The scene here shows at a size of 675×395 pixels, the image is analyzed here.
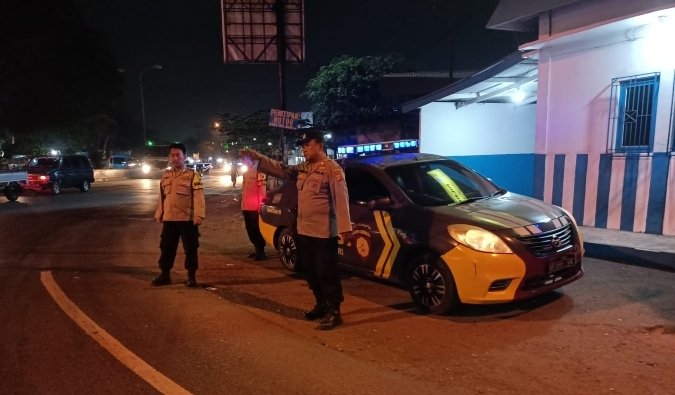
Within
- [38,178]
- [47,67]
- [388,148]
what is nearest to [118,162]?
[47,67]

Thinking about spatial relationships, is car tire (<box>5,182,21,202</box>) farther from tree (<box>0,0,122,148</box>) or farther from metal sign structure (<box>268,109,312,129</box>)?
tree (<box>0,0,122,148</box>)

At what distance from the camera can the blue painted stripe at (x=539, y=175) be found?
9.63 metres

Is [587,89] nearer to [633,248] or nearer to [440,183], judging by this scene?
[633,248]

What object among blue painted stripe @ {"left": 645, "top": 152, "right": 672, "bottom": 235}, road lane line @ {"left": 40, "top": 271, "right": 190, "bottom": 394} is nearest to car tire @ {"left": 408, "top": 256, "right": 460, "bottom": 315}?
road lane line @ {"left": 40, "top": 271, "right": 190, "bottom": 394}

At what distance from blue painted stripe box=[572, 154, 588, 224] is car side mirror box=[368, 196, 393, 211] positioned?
198 inches

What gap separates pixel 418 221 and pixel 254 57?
8.00 metres

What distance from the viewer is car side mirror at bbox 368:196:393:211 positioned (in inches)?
217

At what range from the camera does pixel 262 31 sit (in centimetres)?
1173

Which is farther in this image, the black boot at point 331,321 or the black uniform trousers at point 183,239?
the black uniform trousers at point 183,239

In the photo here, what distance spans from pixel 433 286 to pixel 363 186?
61.0 inches

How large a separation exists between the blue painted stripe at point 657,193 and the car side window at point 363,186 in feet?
15.9

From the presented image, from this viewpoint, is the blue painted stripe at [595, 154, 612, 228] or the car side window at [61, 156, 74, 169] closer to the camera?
the blue painted stripe at [595, 154, 612, 228]

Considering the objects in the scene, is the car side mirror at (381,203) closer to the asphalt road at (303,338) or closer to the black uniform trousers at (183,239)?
the asphalt road at (303,338)

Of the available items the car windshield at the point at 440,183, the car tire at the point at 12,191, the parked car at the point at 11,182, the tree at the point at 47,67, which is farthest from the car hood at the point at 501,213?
the tree at the point at 47,67
